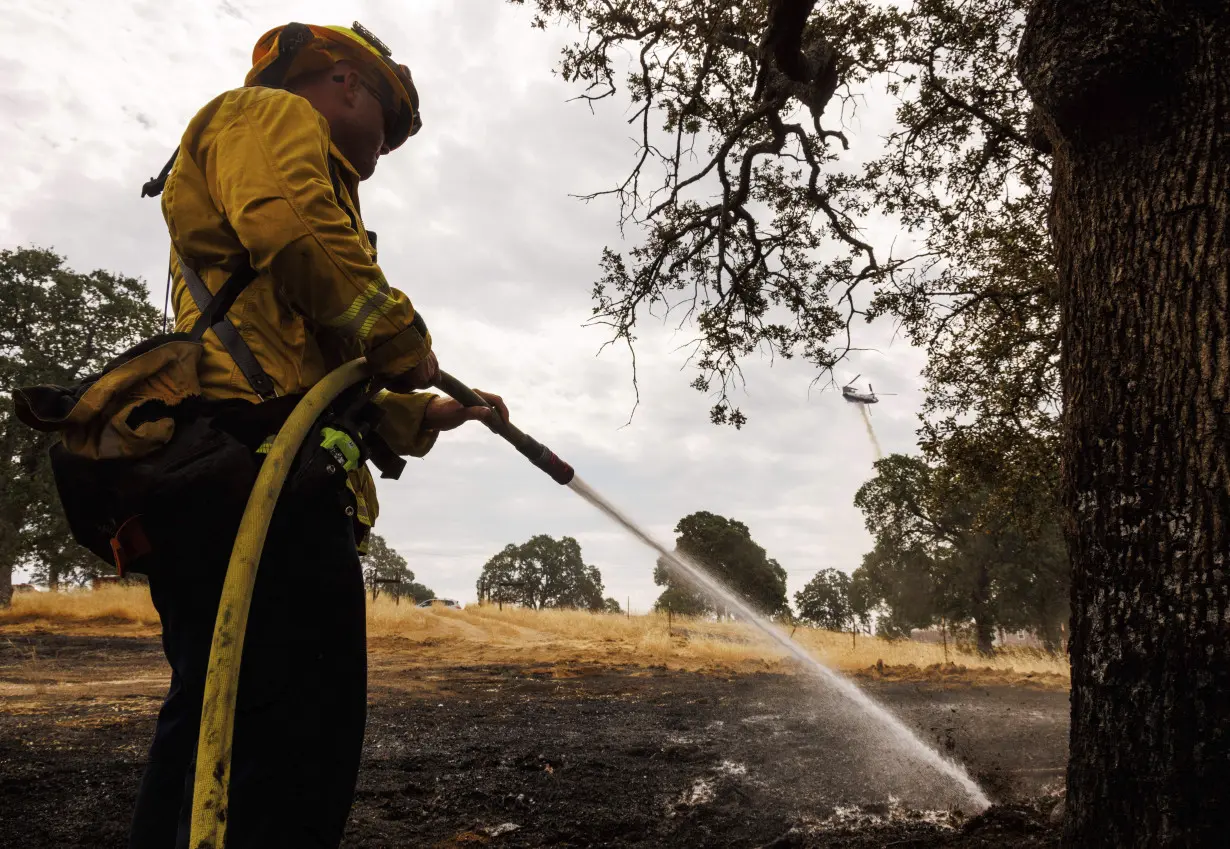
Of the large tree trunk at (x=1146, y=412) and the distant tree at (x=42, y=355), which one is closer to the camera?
the large tree trunk at (x=1146, y=412)

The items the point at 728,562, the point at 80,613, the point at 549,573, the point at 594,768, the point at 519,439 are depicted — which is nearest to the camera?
the point at 519,439

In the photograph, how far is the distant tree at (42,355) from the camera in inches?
928

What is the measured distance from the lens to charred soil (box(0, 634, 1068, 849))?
10.3 feet

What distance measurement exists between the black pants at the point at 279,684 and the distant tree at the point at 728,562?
42.4 metres

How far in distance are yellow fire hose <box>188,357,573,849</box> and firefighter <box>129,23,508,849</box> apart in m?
0.12

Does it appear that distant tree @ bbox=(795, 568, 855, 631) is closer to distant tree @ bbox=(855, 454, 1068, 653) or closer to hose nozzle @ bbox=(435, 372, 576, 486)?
distant tree @ bbox=(855, 454, 1068, 653)

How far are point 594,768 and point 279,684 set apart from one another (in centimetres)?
335

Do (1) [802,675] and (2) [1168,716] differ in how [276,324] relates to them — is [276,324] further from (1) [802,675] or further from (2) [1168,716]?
(1) [802,675]

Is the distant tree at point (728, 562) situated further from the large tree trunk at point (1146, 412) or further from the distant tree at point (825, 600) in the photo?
the large tree trunk at point (1146, 412)

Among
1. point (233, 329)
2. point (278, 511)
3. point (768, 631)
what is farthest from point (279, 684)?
point (768, 631)

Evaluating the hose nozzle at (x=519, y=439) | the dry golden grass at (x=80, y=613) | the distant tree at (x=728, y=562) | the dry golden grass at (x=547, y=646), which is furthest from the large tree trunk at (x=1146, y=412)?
the distant tree at (x=728, y=562)

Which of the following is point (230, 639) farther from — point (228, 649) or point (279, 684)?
point (279, 684)

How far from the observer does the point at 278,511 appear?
1.59 metres

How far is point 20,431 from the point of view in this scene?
24703 mm
